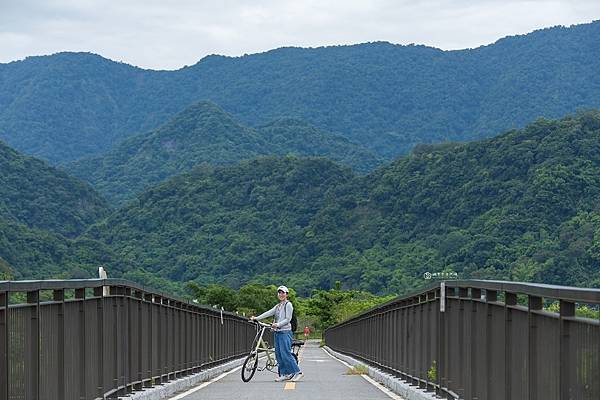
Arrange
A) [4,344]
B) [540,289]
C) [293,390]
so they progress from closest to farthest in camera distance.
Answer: [540,289] → [4,344] → [293,390]

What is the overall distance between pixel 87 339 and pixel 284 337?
34.1 feet

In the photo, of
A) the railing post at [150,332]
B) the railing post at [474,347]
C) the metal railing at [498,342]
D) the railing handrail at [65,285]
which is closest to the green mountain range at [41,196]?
the railing post at [150,332]

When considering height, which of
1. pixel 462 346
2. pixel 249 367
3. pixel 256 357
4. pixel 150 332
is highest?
pixel 462 346

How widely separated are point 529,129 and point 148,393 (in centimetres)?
12321

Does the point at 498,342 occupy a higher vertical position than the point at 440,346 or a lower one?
higher

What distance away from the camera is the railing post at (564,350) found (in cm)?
796

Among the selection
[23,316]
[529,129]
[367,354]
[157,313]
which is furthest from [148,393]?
[529,129]

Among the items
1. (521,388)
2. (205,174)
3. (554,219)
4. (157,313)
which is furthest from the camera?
(205,174)

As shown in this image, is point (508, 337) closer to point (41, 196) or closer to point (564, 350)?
point (564, 350)

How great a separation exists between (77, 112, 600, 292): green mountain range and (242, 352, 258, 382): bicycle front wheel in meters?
68.1

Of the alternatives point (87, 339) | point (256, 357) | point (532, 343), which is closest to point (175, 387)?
point (256, 357)

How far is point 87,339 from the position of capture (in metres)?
12.5

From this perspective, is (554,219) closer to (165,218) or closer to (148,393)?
(165,218)

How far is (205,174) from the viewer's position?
18512cm
